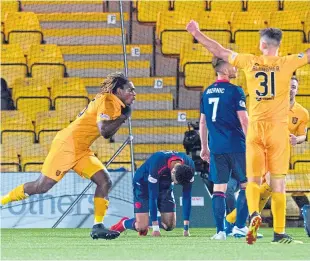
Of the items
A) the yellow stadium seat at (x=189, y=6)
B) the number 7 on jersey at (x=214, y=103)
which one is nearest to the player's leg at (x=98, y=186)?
the number 7 on jersey at (x=214, y=103)

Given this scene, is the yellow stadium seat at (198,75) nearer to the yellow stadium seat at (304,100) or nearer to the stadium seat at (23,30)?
the yellow stadium seat at (304,100)

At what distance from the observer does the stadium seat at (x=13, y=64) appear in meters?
18.4

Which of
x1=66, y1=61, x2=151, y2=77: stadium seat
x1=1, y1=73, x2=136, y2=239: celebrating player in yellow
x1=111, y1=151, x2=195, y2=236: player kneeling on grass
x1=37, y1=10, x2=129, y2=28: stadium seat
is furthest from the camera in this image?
x1=37, y1=10, x2=129, y2=28: stadium seat

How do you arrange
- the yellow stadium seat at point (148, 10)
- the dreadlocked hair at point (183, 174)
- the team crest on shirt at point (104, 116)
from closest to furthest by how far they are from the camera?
the team crest on shirt at point (104, 116) < the dreadlocked hair at point (183, 174) < the yellow stadium seat at point (148, 10)

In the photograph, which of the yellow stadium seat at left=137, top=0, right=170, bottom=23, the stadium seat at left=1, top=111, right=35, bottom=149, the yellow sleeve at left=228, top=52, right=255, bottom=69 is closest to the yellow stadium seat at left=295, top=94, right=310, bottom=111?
the yellow stadium seat at left=137, top=0, right=170, bottom=23

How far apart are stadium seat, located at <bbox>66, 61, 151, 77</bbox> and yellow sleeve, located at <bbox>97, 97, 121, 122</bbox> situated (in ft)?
24.0

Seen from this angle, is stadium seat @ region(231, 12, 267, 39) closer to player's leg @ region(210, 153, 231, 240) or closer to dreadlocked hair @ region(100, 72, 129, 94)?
player's leg @ region(210, 153, 231, 240)

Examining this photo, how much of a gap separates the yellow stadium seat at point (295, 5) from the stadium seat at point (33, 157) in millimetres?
6057

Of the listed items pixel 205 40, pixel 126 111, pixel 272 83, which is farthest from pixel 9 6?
pixel 272 83

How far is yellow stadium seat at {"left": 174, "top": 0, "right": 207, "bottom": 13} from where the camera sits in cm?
1997

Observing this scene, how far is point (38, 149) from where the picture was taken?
16.9 meters

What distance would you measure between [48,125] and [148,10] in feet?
12.3

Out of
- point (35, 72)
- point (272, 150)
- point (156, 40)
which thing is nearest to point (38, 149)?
point (35, 72)

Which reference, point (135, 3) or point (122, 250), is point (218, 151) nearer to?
point (122, 250)
